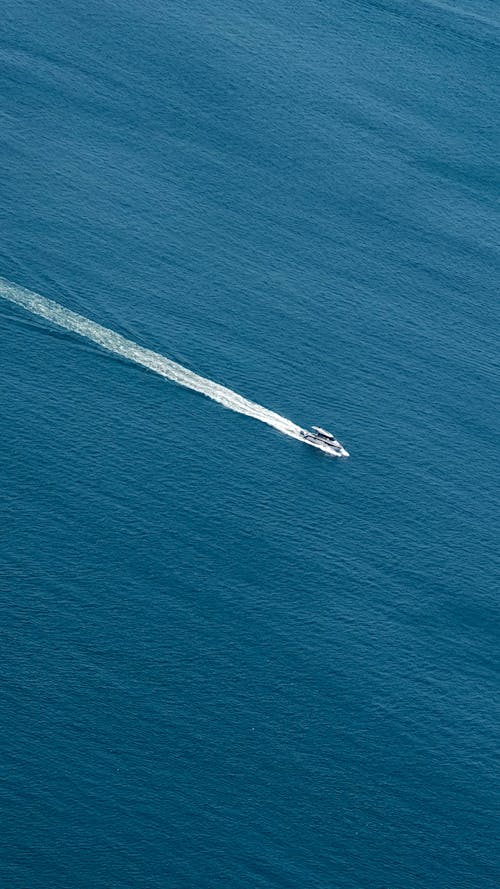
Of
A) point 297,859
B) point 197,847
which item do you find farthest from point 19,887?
point 297,859

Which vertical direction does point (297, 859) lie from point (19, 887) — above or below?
above

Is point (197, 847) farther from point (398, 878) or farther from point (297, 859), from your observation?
point (398, 878)

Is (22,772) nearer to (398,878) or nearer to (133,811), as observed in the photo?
(133,811)

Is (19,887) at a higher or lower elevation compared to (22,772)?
lower

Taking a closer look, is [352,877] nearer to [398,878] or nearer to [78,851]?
[398,878]

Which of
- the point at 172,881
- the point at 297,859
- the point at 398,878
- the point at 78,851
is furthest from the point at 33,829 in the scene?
the point at 398,878

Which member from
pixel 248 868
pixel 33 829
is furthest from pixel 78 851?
pixel 248 868

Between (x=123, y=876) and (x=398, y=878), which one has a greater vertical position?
(x=398, y=878)
